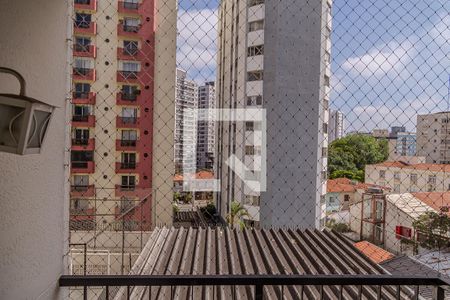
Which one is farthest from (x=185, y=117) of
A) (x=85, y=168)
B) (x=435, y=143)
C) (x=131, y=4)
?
(x=131, y=4)

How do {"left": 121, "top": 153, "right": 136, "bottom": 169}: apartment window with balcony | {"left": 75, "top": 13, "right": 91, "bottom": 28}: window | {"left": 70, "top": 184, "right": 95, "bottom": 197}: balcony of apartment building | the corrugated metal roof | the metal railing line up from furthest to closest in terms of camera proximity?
{"left": 121, "top": 153, "right": 136, "bottom": 169}: apartment window with balcony < {"left": 70, "top": 184, "right": 95, "bottom": 197}: balcony of apartment building < {"left": 75, "top": 13, "right": 91, "bottom": 28}: window < the corrugated metal roof < the metal railing

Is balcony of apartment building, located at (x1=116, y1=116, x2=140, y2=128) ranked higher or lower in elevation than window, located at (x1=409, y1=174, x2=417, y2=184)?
higher

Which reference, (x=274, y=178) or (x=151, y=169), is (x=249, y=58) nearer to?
(x=274, y=178)

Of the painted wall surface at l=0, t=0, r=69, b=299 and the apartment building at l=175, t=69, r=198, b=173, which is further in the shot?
the apartment building at l=175, t=69, r=198, b=173

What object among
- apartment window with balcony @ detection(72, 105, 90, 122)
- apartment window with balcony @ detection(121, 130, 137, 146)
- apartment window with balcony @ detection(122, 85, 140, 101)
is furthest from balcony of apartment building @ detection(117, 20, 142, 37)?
apartment window with balcony @ detection(121, 130, 137, 146)

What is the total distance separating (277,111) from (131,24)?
4.67 m

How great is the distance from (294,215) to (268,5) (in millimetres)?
5623

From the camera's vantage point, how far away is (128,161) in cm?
848

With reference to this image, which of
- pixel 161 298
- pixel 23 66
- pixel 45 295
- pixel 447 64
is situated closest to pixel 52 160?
pixel 23 66

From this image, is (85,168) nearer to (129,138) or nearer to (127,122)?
(129,138)

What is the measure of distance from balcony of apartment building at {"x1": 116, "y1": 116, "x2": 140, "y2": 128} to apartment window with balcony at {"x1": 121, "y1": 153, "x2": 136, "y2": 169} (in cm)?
71

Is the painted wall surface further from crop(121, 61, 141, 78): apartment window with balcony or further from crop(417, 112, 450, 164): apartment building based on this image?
crop(121, 61, 141, 78): apartment window with balcony

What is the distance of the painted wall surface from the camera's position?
92 cm

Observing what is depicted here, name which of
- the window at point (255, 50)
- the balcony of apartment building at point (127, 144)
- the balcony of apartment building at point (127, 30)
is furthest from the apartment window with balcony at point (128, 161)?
the window at point (255, 50)
